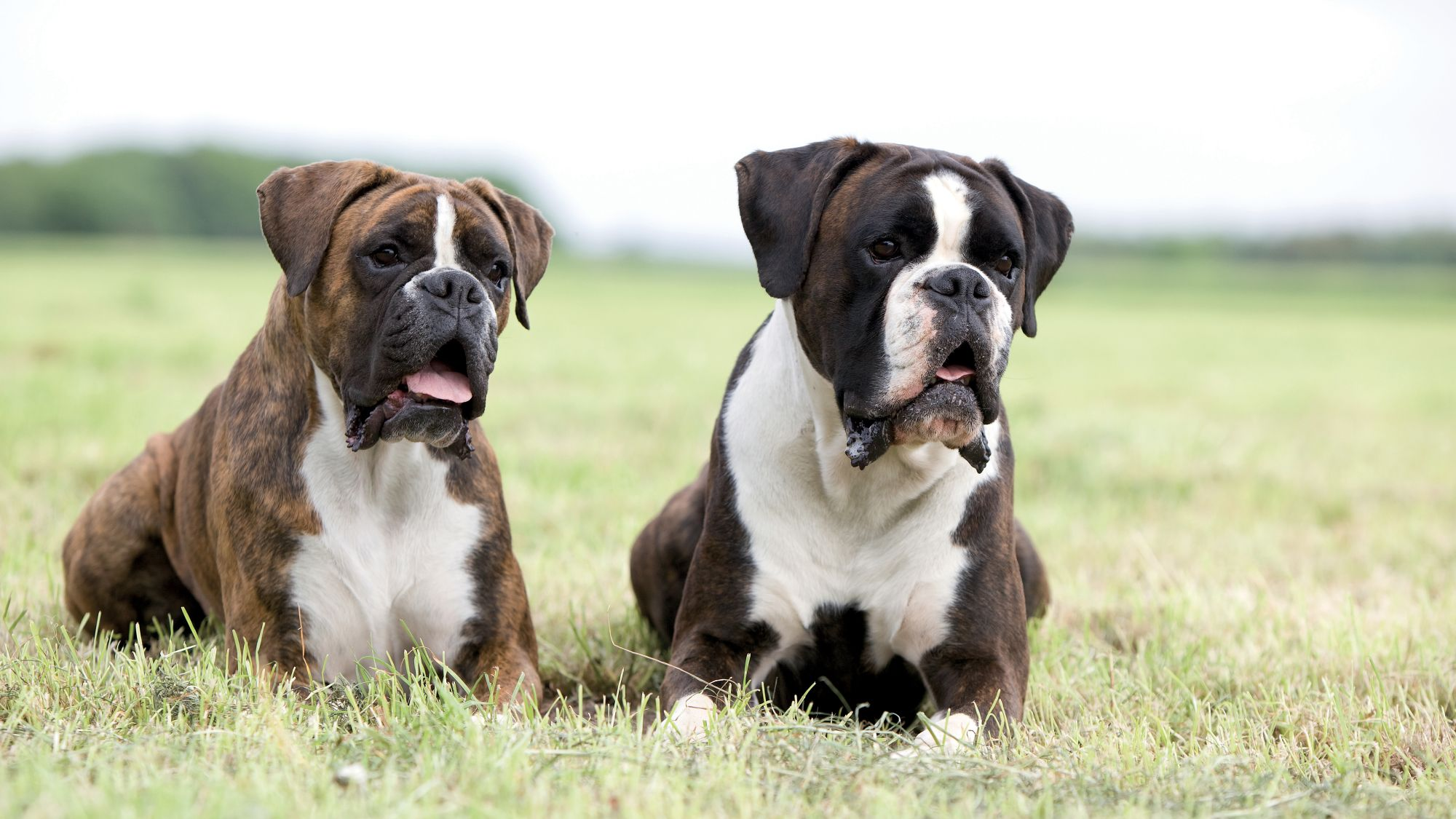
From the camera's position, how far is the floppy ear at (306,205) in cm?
365

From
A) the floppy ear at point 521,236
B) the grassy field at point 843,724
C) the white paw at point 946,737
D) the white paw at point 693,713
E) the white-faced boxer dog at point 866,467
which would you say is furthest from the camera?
the floppy ear at point 521,236

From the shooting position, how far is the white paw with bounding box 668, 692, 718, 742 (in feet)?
10.8

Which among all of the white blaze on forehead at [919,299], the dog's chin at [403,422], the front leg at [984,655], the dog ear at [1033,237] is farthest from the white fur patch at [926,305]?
the dog's chin at [403,422]

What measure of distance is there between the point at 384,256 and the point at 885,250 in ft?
4.48

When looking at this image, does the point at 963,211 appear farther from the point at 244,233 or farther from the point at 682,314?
the point at 244,233

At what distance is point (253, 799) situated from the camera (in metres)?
2.50

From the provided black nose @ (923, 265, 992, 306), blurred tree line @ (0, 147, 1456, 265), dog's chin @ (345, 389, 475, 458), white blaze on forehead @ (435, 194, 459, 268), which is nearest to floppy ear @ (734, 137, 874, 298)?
black nose @ (923, 265, 992, 306)

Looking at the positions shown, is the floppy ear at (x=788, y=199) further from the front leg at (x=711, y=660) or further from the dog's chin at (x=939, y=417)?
the front leg at (x=711, y=660)

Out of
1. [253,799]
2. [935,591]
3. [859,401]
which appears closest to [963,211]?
[859,401]

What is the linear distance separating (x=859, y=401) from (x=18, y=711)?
219 cm

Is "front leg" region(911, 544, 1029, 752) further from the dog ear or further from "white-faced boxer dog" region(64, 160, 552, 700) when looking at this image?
"white-faced boxer dog" region(64, 160, 552, 700)

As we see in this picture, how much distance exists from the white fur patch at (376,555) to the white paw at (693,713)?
28.2 inches

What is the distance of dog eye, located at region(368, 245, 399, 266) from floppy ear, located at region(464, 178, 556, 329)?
39cm

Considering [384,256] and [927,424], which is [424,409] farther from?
[927,424]
